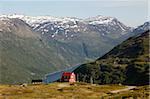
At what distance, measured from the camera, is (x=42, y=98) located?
10056cm

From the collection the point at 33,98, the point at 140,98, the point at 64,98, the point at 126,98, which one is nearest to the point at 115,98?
the point at 126,98

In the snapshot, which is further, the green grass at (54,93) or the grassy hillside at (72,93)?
the green grass at (54,93)

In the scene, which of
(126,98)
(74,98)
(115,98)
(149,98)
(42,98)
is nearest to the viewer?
(149,98)

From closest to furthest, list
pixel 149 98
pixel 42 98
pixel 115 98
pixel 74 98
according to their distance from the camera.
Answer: pixel 149 98, pixel 115 98, pixel 74 98, pixel 42 98

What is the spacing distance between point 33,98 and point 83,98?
1252 centimetres

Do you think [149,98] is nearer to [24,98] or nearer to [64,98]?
[64,98]

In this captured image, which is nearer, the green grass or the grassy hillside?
the grassy hillside

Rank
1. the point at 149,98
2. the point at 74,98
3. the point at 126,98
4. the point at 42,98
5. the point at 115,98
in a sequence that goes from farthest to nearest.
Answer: the point at 42,98, the point at 74,98, the point at 115,98, the point at 126,98, the point at 149,98

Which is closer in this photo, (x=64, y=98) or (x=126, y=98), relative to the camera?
(x=126, y=98)

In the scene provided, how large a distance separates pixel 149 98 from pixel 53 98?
35519 millimetres

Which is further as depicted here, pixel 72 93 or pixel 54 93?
pixel 54 93

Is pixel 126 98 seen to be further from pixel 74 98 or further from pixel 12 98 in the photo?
pixel 12 98

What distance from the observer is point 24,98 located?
98062 millimetres

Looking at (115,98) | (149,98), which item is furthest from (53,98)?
(149,98)
